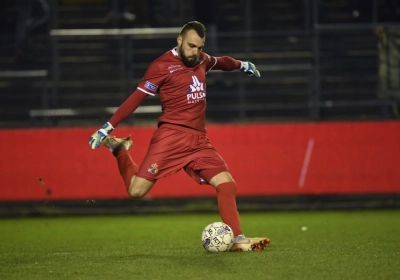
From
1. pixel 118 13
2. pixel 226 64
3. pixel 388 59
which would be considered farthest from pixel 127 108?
pixel 118 13

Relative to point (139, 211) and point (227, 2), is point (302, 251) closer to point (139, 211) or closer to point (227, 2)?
point (139, 211)

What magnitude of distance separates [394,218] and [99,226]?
4242 millimetres

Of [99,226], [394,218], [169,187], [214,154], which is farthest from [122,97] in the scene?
[214,154]

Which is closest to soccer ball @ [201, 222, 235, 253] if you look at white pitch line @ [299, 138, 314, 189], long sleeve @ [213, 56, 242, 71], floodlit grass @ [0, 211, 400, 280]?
floodlit grass @ [0, 211, 400, 280]

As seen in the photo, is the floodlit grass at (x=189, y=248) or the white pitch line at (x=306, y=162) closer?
the floodlit grass at (x=189, y=248)

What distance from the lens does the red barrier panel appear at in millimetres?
13508

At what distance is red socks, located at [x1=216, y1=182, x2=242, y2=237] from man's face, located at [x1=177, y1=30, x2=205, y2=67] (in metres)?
1.26

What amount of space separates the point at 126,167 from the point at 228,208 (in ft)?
4.05

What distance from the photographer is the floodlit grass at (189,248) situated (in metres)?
6.73

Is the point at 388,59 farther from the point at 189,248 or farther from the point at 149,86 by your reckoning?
the point at 149,86

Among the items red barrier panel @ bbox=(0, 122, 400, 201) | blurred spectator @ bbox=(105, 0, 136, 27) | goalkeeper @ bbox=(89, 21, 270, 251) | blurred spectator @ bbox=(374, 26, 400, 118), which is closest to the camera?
goalkeeper @ bbox=(89, 21, 270, 251)

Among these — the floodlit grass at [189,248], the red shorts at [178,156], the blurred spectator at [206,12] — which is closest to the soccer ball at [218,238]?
the floodlit grass at [189,248]

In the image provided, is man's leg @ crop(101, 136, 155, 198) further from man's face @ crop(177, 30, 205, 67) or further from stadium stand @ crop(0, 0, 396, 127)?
stadium stand @ crop(0, 0, 396, 127)

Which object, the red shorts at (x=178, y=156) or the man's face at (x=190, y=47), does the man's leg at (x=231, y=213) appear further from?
the man's face at (x=190, y=47)
